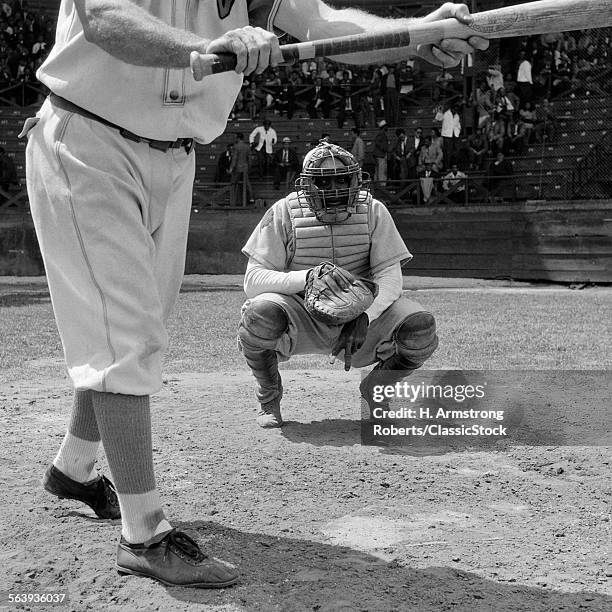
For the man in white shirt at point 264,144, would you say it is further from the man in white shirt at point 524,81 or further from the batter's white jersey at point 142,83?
the batter's white jersey at point 142,83

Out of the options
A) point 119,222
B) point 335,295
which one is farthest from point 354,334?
point 119,222

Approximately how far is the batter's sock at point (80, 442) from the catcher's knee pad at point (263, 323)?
58.7 inches

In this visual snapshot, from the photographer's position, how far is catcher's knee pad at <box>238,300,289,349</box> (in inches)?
180

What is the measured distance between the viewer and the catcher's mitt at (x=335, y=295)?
433 cm

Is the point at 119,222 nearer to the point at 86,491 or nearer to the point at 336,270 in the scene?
the point at 86,491

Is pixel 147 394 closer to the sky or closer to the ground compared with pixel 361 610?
closer to the sky

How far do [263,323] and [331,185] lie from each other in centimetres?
89

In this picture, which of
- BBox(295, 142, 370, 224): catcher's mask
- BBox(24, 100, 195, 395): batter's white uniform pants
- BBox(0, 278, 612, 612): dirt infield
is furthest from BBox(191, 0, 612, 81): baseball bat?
BBox(295, 142, 370, 224): catcher's mask

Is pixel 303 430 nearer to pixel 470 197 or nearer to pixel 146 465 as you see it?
pixel 146 465

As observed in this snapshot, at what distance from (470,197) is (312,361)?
43.4 ft

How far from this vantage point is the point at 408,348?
15.4 ft

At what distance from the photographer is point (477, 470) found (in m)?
3.99

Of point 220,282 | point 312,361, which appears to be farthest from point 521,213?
point 312,361

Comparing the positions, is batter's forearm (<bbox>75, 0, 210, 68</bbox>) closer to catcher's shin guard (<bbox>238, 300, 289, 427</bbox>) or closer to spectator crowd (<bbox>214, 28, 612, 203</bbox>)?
catcher's shin guard (<bbox>238, 300, 289, 427</bbox>)
